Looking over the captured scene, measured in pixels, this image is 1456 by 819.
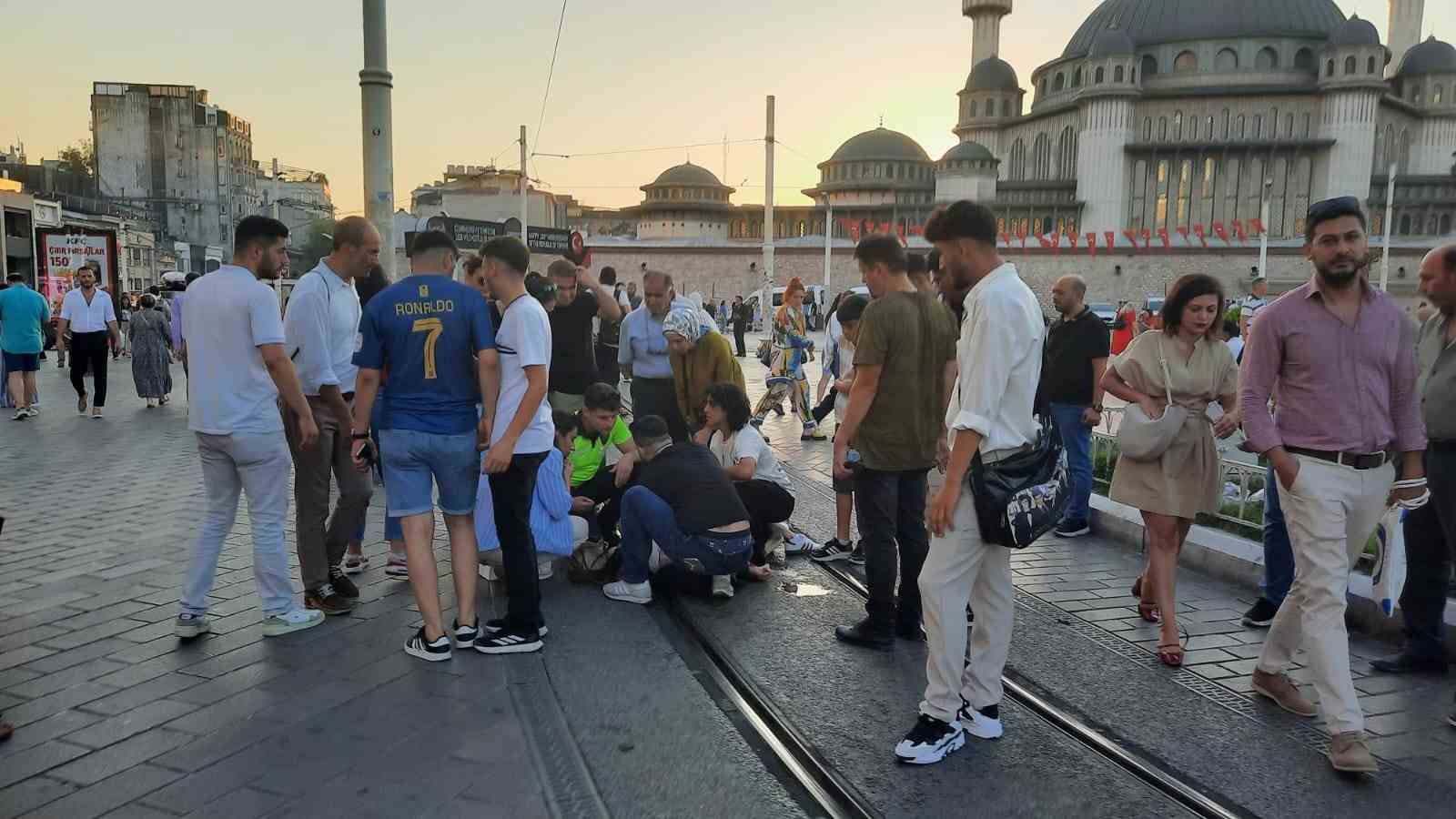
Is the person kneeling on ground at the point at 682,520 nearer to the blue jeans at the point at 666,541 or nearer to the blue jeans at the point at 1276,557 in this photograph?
the blue jeans at the point at 666,541

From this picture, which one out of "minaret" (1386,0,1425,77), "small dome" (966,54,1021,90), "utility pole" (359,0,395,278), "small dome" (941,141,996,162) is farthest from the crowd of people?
"minaret" (1386,0,1425,77)

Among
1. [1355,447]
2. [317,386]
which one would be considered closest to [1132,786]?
[1355,447]

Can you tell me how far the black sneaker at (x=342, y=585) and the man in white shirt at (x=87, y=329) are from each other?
9.51 metres

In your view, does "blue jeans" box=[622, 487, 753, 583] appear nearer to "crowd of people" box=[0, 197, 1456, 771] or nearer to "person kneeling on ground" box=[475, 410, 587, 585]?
"crowd of people" box=[0, 197, 1456, 771]

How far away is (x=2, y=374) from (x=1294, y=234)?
214 feet

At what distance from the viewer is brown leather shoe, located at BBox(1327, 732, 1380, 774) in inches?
137

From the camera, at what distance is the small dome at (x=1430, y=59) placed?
69562 millimetres

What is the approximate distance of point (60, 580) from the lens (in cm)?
568

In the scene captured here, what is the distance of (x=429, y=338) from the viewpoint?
4422 mm

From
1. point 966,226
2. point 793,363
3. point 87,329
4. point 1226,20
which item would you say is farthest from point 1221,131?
point 966,226

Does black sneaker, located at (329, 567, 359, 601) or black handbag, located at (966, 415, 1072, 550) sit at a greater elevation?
black handbag, located at (966, 415, 1072, 550)

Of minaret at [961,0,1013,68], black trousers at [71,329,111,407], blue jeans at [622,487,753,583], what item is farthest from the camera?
minaret at [961,0,1013,68]

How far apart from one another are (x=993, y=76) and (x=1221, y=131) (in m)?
17.7

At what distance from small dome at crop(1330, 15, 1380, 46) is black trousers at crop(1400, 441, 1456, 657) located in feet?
238
